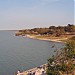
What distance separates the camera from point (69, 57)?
83.9 ft

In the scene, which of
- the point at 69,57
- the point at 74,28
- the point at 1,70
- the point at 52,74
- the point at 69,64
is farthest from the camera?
the point at 74,28

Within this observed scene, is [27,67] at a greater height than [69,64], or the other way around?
[69,64]

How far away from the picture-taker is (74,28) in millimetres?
114500

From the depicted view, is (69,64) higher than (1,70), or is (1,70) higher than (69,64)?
(69,64)

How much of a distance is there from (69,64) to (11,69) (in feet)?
44.6

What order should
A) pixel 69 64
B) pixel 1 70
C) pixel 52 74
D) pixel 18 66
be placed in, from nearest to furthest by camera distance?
1. pixel 52 74
2. pixel 69 64
3. pixel 1 70
4. pixel 18 66

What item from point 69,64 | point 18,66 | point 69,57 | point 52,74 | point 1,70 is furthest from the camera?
point 18,66

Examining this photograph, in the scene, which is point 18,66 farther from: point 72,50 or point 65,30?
point 65,30

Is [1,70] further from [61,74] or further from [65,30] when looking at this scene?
[65,30]

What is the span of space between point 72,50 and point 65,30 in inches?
3696

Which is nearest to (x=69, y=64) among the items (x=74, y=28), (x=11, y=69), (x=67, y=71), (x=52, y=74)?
(x=67, y=71)

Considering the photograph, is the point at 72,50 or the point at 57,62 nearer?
the point at 57,62

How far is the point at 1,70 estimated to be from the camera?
34.6m

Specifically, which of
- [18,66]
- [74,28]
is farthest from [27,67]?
[74,28]
